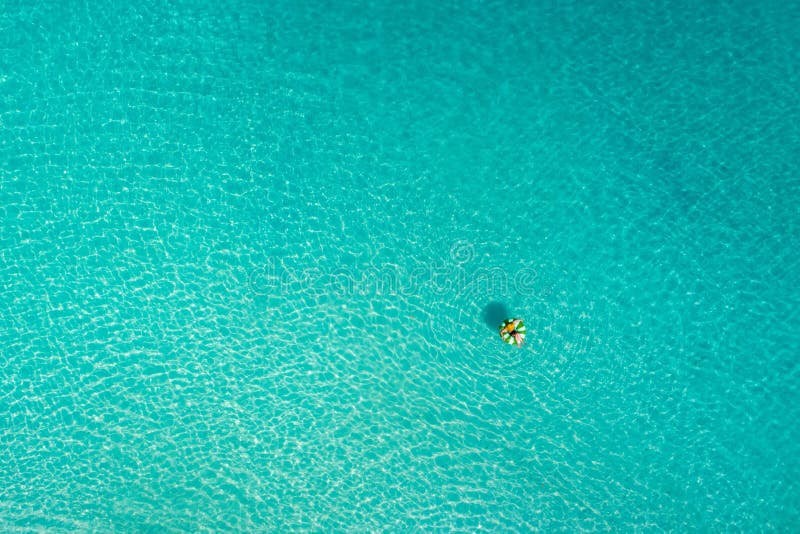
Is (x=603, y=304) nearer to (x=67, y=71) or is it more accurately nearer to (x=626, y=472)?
(x=626, y=472)

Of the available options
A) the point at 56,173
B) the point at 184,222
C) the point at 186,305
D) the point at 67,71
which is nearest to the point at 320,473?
the point at 186,305

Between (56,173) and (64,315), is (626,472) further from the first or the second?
(56,173)

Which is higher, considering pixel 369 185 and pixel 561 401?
pixel 369 185

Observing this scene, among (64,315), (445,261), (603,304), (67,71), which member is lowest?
(603,304)

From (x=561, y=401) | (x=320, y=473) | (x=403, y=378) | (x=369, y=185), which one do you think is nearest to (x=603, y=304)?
(x=561, y=401)

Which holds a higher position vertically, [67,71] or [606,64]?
[67,71]

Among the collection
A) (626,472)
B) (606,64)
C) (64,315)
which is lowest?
(626,472)
